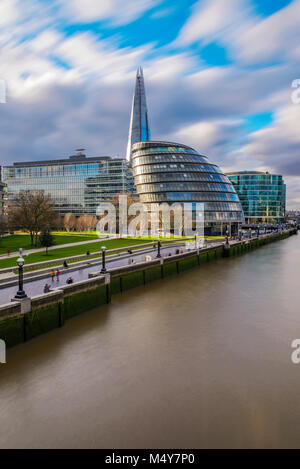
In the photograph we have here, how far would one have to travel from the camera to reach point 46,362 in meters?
13.6

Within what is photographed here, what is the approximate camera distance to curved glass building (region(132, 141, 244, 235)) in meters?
93.3

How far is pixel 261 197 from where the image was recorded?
17700 centimetres

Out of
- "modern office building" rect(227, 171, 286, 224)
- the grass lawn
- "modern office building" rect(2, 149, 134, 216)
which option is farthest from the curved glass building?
"modern office building" rect(227, 171, 286, 224)

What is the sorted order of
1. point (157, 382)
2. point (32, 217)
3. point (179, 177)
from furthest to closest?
point (179, 177), point (32, 217), point (157, 382)

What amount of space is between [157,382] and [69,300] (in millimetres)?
9434

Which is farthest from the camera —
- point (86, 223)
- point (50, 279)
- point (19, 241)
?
point (86, 223)

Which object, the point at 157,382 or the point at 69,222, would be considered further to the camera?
the point at 69,222

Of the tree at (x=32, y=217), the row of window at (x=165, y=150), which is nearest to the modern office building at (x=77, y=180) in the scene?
the row of window at (x=165, y=150)

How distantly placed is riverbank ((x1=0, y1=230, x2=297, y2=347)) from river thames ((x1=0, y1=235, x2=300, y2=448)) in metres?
0.70

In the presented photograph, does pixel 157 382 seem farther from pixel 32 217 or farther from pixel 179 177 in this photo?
pixel 179 177

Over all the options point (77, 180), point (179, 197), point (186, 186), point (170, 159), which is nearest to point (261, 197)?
point (186, 186)

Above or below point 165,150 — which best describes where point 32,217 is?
below
